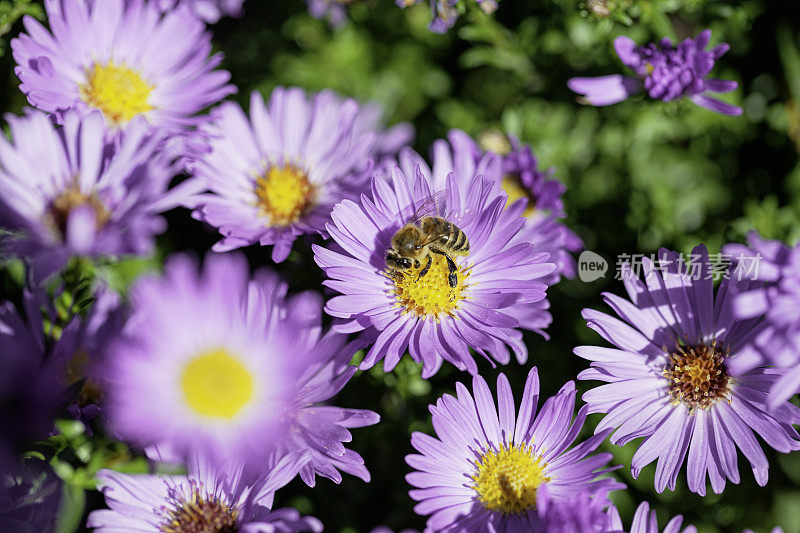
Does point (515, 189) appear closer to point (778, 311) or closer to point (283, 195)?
point (283, 195)

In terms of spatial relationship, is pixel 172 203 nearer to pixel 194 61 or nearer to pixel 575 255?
pixel 194 61

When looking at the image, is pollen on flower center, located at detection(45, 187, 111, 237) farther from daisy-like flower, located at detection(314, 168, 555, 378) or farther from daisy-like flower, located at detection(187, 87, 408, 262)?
daisy-like flower, located at detection(314, 168, 555, 378)

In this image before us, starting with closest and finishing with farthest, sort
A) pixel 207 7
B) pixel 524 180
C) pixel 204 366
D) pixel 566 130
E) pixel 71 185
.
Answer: pixel 204 366
pixel 71 185
pixel 524 180
pixel 207 7
pixel 566 130

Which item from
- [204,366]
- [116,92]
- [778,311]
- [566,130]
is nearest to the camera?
[778,311]

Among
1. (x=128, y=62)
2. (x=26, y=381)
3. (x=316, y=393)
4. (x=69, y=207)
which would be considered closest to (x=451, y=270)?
(x=316, y=393)

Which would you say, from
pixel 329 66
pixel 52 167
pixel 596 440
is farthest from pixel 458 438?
pixel 329 66

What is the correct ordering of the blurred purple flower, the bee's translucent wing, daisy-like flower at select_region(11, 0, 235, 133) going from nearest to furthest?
1. the bee's translucent wing
2. daisy-like flower at select_region(11, 0, 235, 133)
3. the blurred purple flower

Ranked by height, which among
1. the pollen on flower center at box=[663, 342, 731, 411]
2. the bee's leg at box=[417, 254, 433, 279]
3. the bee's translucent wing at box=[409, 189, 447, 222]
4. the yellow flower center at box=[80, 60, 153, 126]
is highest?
the yellow flower center at box=[80, 60, 153, 126]

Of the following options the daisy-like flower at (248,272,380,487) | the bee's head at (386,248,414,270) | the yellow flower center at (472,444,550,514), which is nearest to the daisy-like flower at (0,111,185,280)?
the daisy-like flower at (248,272,380,487)

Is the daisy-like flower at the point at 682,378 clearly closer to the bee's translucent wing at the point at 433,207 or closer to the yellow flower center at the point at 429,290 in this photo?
the yellow flower center at the point at 429,290
